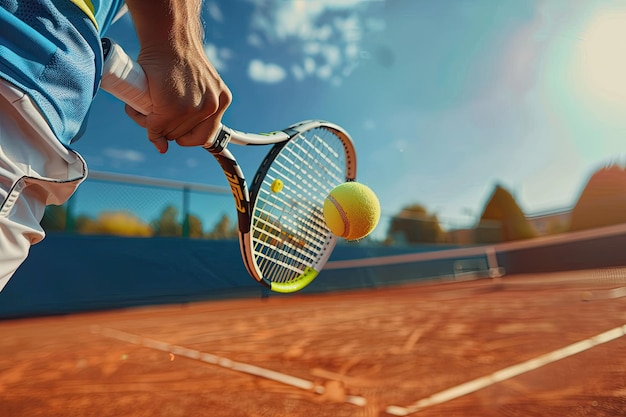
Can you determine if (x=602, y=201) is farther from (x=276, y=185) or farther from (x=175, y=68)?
(x=175, y=68)

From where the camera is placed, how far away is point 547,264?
38.1ft

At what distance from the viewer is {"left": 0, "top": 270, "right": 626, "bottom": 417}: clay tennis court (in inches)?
55.7

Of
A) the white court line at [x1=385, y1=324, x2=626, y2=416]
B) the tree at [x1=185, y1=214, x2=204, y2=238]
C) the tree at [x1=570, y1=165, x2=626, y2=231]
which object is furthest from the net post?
the white court line at [x1=385, y1=324, x2=626, y2=416]

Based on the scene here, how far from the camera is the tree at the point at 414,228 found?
31.4ft

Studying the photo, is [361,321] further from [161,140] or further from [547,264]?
[547,264]

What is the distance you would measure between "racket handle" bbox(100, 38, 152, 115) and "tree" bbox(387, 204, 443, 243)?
28.1ft

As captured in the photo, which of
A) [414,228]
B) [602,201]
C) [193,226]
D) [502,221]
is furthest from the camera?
[502,221]

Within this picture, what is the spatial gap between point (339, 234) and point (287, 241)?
24 centimetres

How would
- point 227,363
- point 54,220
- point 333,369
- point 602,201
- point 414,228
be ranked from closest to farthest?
point 333,369 < point 227,363 < point 54,220 < point 414,228 < point 602,201

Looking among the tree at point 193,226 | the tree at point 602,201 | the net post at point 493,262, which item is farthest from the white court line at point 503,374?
the tree at point 602,201

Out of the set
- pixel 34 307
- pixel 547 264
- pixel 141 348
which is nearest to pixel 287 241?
pixel 141 348

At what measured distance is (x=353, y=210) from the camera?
176 centimetres

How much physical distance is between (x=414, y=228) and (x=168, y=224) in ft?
21.6

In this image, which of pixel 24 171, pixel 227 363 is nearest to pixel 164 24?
pixel 24 171
